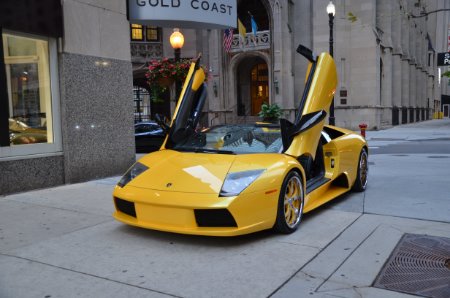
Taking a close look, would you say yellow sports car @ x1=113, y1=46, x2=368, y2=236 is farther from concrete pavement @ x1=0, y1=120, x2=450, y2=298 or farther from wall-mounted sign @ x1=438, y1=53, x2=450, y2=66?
wall-mounted sign @ x1=438, y1=53, x2=450, y2=66

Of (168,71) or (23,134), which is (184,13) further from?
(23,134)

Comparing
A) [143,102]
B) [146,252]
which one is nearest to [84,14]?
[146,252]

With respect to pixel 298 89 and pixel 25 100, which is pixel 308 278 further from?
pixel 298 89

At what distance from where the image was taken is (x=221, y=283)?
133 inches

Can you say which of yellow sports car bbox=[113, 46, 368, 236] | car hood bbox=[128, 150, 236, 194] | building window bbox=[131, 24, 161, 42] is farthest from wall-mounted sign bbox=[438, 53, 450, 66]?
car hood bbox=[128, 150, 236, 194]

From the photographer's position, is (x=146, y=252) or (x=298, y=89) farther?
(x=298, y=89)

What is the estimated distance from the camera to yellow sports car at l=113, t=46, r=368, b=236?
4.20 m

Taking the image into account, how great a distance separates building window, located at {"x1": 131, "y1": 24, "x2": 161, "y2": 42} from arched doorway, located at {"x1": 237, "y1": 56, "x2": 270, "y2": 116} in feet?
20.8

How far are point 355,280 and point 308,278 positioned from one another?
0.36 metres

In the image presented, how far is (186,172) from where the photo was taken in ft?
15.2

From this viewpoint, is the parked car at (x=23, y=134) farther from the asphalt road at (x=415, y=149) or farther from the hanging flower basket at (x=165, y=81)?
the asphalt road at (x=415, y=149)

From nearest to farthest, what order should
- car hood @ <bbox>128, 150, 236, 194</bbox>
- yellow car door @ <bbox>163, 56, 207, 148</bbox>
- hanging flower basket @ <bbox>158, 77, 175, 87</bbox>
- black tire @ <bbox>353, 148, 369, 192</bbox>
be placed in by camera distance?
car hood @ <bbox>128, 150, 236, 194</bbox>
yellow car door @ <bbox>163, 56, 207, 148</bbox>
black tire @ <bbox>353, 148, 369, 192</bbox>
hanging flower basket @ <bbox>158, 77, 175, 87</bbox>

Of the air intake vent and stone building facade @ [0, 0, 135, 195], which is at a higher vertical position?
stone building facade @ [0, 0, 135, 195]

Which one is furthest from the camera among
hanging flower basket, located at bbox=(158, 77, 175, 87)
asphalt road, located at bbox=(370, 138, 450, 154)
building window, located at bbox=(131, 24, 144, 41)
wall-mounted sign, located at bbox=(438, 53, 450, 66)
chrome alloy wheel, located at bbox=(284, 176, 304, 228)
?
wall-mounted sign, located at bbox=(438, 53, 450, 66)
